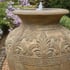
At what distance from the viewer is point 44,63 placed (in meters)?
4.64

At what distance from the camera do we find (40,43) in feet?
15.2

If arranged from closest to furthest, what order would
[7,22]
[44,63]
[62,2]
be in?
[44,63] < [7,22] < [62,2]

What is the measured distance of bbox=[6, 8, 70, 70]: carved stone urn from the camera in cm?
462

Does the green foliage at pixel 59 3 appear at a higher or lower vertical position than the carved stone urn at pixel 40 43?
lower

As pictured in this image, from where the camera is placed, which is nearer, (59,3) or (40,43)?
(40,43)

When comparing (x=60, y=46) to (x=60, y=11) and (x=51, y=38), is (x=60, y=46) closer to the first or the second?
(x=51, y=38)

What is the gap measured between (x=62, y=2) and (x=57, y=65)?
21.4ft

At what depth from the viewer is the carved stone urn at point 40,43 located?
4621 mm

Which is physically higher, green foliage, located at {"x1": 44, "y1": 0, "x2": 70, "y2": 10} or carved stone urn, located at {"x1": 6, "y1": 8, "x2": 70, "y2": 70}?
carved stone urn, located at {"x1": 6, "y1": 8, "x2": 70, "y2": 70}

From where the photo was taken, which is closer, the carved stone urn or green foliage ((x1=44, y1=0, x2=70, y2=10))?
the carved stone urn

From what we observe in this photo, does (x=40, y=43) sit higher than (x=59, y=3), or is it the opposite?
(x=40, y=43)

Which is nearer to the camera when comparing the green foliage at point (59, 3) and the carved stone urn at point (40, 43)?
the carved stone urn at point (40, 43)

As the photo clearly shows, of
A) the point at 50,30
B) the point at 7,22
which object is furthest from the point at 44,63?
the point at 7,22

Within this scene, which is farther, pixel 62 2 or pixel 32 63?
pixel 62 2
